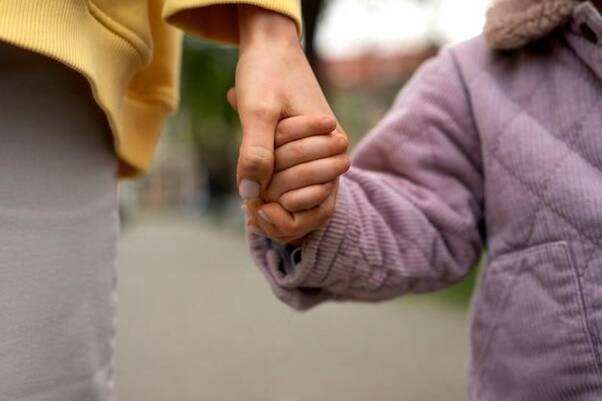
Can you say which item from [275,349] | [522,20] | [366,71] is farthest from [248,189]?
[366,71]

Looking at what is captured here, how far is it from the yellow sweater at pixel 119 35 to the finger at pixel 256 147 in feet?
0.56

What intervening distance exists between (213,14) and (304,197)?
0.33 m

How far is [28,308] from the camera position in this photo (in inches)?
47.4

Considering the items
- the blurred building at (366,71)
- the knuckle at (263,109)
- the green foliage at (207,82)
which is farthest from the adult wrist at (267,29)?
the blurred building at (366,71)

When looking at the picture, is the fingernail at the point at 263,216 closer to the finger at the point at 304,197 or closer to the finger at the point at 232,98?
the finger at the point at 304,197

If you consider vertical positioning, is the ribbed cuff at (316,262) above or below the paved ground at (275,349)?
above

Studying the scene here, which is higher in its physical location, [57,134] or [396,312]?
[57,134]

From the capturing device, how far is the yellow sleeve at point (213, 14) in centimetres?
124

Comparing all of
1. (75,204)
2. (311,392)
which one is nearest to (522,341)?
(75,204)

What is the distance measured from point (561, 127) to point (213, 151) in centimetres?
3018

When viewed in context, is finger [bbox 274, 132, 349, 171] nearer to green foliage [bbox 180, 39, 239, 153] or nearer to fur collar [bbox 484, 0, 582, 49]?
fur collar [bbox 484, 0, 582, 49]

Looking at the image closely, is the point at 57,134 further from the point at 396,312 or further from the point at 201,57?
the point at 201,57

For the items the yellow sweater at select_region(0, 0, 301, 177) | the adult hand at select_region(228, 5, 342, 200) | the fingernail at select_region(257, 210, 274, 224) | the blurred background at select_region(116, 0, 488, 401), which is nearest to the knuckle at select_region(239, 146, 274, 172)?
the adult hand at select_region(228, 5, 342, 200)

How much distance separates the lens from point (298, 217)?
47.9 inches
